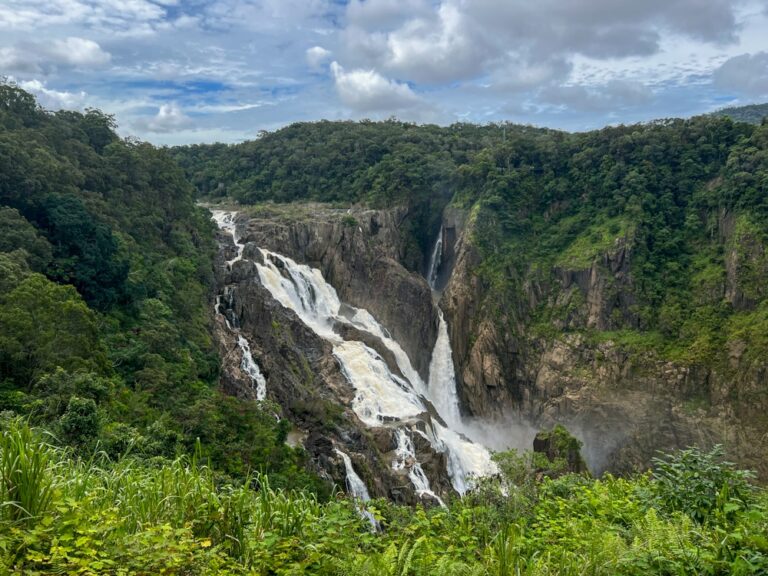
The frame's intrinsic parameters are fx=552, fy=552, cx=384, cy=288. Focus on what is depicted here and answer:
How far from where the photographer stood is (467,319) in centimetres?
3772

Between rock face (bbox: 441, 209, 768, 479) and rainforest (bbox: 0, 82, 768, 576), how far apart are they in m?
0.14

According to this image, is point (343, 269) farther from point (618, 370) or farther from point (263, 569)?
point (263, 569)

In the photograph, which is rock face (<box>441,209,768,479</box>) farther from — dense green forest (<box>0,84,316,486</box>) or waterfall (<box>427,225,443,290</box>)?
dense green forest (<box>0,84,316,486</box>)

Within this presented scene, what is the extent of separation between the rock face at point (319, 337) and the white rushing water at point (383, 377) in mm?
522

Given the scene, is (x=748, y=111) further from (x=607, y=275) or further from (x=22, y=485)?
(x=22, y=485)

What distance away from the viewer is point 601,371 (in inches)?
1315

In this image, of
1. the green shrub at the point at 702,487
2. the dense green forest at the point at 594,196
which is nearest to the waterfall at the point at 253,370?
the dense green forest at the point at 594,196

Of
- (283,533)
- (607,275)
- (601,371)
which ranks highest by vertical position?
(283,533)

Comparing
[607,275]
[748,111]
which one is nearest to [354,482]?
[607,275]

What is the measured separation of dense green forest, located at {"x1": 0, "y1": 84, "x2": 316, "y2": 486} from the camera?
46.3 feet

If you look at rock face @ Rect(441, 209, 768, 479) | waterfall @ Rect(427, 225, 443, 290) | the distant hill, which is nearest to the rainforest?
rock face @ Rect(441, 209, 768, 479)

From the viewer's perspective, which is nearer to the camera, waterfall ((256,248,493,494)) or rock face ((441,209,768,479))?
waterfall ((256,248,493,494))

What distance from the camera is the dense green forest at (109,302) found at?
1412 cm

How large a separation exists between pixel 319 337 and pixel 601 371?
17.4m
